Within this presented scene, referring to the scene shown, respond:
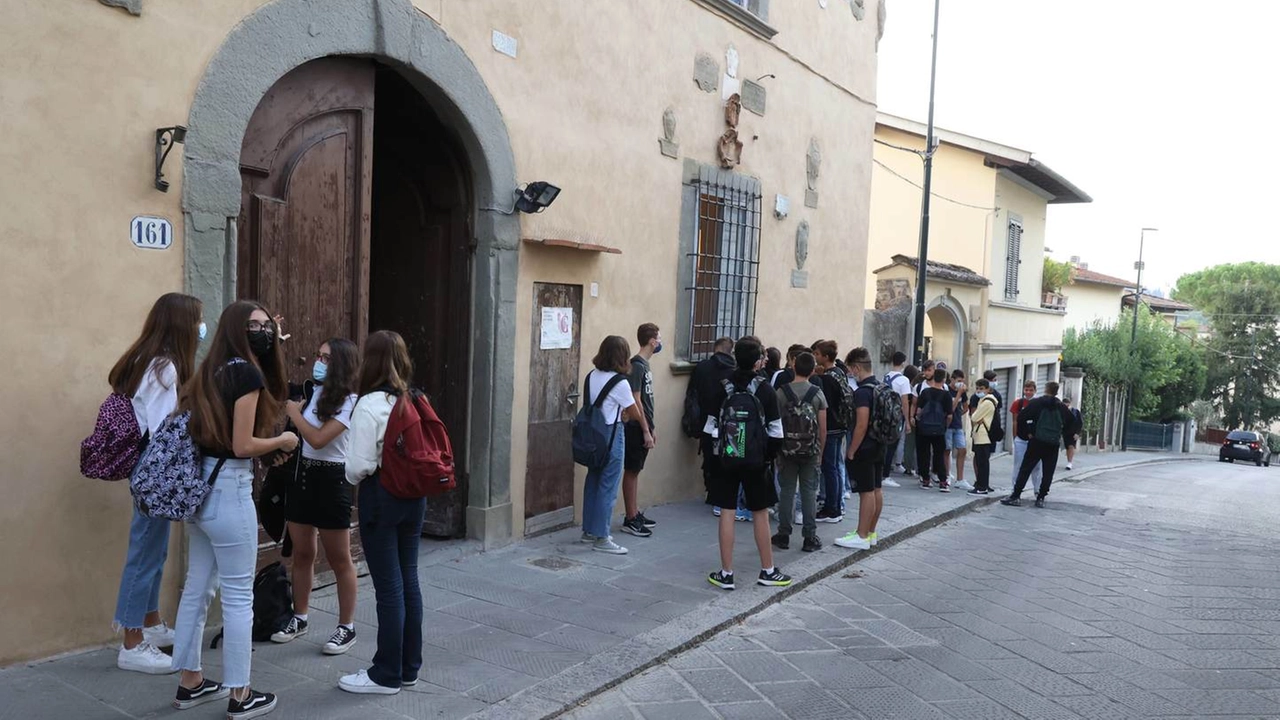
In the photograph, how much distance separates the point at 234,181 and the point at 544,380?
3130 mm

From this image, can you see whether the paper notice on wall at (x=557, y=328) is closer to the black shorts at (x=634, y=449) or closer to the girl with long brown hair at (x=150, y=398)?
the black shorts at (x=634, y=449)

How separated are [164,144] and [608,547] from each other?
411 centimetres

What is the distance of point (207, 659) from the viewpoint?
4.66 m

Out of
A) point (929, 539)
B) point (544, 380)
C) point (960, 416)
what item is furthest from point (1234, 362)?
point (544, 380)

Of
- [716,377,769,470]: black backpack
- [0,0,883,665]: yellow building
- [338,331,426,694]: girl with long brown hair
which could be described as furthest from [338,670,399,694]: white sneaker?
[716,377,769,470]: black backpack

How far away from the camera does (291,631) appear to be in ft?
16.5

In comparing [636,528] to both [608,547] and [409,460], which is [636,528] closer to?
[608,547]

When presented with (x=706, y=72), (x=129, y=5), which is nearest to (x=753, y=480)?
(x=129, y=5)

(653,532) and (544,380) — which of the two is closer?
(544,380)

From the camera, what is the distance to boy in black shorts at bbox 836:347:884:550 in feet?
25.8

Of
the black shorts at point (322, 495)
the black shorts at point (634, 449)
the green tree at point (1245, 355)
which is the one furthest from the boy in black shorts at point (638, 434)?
the green tree at point (1245, 355)

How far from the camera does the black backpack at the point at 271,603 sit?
4953mm

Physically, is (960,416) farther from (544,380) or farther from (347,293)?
(347,293)

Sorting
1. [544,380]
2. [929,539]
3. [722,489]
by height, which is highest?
[544,380]
